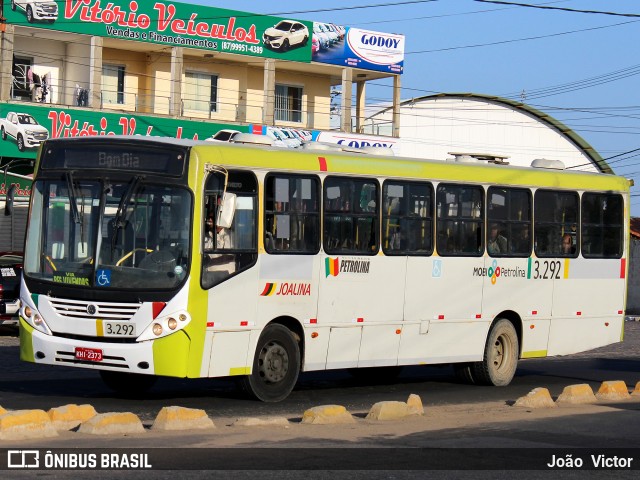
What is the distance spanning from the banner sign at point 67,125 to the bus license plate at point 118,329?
23.8 m

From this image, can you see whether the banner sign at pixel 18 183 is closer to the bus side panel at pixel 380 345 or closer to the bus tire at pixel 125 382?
the bus tire at pixel 125 382

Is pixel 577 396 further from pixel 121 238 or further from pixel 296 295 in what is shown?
pixel 121 238

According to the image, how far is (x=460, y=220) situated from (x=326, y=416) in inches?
229

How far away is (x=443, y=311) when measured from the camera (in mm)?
18062

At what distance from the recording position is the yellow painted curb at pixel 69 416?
12125 millimetres

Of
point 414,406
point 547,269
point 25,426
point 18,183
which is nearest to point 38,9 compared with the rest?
point 18,183

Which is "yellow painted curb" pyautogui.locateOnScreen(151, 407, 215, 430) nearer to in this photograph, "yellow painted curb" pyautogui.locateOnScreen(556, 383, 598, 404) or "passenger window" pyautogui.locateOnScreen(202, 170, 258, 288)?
"passenger window" pyautogui.locateOnScreen(202, 170, 258, 288)

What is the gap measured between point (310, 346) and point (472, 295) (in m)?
3.54

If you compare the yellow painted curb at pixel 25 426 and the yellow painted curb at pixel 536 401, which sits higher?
the yellow painted curb at pixel 25 426

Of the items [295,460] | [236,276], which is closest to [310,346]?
[236,276]

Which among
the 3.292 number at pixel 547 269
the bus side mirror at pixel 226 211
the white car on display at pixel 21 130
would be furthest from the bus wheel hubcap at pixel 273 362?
the white car on display at pixel 21 130

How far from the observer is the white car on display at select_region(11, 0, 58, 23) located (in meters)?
39.2

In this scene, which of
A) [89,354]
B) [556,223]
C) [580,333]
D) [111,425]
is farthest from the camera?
[580,333]

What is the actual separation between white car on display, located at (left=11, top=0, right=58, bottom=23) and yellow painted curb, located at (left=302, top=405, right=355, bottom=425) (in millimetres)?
28792
